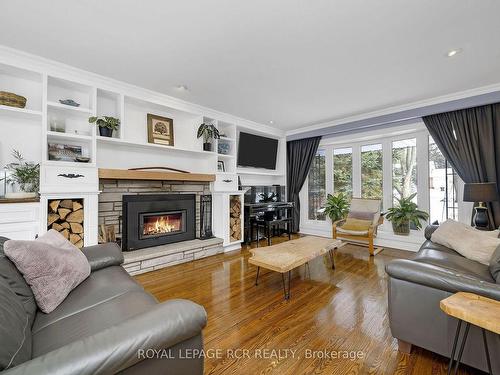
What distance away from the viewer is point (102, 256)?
72.3 inches

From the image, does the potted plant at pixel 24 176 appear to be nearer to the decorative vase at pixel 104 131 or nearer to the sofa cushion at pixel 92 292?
the decorative vase at pixel 104 131

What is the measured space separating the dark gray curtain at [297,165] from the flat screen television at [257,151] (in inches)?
16.7

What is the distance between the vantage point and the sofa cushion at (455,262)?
1.73 m

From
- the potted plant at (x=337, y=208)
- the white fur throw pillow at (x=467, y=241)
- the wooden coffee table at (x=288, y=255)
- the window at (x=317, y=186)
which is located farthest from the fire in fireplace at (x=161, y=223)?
the white fur throw pillow at (x=467, y=241)

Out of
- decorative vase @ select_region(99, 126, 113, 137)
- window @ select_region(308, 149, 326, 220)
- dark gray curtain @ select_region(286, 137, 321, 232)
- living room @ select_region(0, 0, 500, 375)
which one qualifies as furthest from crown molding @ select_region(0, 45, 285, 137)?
window @ select_region(308, 149, 326, 220)

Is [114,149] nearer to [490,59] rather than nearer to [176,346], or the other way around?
[176,346]

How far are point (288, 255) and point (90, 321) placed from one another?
1806 mm

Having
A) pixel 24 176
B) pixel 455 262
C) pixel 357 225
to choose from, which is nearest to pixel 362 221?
pixel 357 225

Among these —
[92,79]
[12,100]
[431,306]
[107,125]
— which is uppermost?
[92,79]

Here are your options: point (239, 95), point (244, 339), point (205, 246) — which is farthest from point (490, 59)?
point (205, 246)

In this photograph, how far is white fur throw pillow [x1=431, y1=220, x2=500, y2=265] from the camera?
6.56 ft

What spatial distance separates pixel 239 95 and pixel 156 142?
4.61ft

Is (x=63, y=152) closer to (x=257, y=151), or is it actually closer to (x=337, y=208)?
(x=257, y=151)

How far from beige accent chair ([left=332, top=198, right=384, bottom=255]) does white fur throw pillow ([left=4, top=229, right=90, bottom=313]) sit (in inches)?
146
